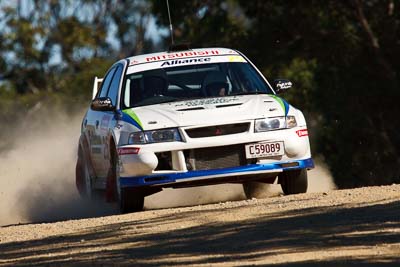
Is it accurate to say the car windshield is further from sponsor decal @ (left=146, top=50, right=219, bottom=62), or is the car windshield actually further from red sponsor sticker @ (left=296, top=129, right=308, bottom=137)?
red sponsor sticker @ (left=296, top=129, right=308, bottom=137)

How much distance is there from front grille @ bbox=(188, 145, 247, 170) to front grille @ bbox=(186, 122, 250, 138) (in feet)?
0.42

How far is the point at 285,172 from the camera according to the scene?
12.4m

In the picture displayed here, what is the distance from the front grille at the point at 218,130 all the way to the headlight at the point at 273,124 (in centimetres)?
10

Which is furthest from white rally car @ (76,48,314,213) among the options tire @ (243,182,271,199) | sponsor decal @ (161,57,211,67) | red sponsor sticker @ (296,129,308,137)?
tire @ (243,182,271,199)

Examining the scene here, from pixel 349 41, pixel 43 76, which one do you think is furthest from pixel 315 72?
pixel 43 76

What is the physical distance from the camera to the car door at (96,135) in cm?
1334

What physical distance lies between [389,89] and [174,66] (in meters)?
19.2

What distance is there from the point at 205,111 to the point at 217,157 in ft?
1.48

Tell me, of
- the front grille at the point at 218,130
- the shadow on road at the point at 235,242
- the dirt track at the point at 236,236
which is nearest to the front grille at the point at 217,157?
the front grille at the point at 218,130

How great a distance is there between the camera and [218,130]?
1184 centimetres

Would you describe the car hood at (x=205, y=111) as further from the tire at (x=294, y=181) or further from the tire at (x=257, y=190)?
the tire at (x=257, y=190)

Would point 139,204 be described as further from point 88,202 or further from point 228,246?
point 228,246

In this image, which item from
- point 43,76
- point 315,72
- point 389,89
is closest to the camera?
point 389,89

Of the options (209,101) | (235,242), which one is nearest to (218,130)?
(209,101)
